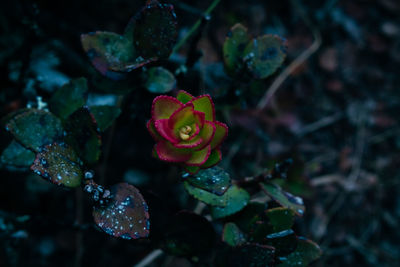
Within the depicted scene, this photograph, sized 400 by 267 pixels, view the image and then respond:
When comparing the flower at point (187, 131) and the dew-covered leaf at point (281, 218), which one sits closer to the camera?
the flower at point (187, 131)

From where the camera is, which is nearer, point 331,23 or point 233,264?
point 233,264

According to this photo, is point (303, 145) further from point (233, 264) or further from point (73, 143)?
point (73, 143)

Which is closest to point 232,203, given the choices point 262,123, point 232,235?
point 232,235

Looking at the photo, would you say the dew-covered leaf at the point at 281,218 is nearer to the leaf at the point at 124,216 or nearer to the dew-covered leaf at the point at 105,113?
the leaf at the point at 124,216

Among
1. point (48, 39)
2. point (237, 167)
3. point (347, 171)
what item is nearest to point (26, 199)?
point (48, 39)

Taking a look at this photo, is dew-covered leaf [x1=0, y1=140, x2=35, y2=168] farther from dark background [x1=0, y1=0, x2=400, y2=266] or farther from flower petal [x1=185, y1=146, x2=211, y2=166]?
flower petal [x1=185, y1=146, x2=211, y2=166]

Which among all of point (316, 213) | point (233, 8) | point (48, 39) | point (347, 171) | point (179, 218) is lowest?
point (316, 213)

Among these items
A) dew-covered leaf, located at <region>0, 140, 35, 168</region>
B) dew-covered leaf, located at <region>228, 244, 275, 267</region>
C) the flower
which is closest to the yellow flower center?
the flower

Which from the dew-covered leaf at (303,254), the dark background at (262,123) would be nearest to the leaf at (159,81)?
the dark background at (262,123)
